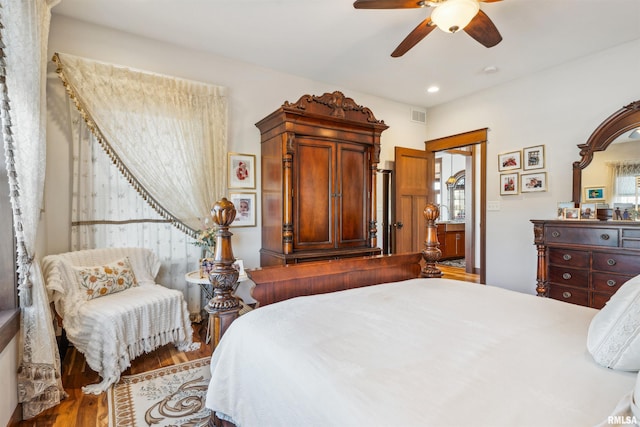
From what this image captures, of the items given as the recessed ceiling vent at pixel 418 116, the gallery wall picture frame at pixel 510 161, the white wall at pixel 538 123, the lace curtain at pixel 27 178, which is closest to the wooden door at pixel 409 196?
the recessed ceiling vent at pixel 418 116

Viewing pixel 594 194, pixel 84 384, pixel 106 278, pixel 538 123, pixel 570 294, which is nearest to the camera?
pixel 84 384

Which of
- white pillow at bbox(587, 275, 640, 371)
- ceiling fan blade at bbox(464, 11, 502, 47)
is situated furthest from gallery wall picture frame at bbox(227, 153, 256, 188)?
white pillow at bbox(587, 275, 640, 371)

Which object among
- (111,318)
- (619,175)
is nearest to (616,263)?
(619,175)

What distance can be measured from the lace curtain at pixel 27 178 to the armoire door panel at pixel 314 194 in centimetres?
205

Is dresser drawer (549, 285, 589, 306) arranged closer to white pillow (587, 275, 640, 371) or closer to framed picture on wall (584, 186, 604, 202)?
framed picture on wall (584, 186, 604, 202)

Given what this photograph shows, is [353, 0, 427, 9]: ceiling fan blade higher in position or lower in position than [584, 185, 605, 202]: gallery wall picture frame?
higher

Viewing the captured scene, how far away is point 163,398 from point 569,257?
12.1 ft

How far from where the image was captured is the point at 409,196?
4.82 metres

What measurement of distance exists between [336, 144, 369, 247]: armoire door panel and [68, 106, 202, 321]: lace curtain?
168cm

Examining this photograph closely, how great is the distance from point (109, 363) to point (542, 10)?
4.28 m

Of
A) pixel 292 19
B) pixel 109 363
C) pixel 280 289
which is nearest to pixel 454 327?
pixel 280 289

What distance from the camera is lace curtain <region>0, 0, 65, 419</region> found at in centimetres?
177

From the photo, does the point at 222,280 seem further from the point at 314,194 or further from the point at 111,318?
the point at 314,194

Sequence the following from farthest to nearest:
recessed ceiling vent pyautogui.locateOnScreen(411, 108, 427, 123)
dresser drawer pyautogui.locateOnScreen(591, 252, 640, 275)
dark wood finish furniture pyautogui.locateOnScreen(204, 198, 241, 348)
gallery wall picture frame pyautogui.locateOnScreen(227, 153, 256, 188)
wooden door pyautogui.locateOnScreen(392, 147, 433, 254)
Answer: recessed ceiling vent pyautogui.locateOnScreen(411, 108, 427, 123), wooden door pyautogui.locateOnScreen(392, 147, 433, 254), gallery wall picture frame pyautogui.locateOnScreen(227, 153, 256, 188), dresser drawer pyautogui.locateOnScreen(591, 252, 640, 275), dark wood finish furniture pyautogui.locateOnScreen(204, 198, 241, 348)
